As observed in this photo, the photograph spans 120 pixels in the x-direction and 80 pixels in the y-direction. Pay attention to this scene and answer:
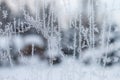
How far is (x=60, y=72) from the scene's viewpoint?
9.43 feet

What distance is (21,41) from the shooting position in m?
2.92

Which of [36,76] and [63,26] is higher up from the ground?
[63,26]

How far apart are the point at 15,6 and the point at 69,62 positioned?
2.69 feet

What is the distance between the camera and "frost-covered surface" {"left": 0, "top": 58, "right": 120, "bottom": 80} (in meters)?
2.85

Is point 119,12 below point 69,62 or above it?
above

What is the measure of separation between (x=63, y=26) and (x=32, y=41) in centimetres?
37

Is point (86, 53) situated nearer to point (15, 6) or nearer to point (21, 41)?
point (21, 41)

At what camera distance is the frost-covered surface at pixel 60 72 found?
2.85m

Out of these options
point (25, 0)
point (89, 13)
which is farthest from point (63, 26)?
point (25, 0)

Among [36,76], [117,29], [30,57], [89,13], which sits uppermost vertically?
[89,13]

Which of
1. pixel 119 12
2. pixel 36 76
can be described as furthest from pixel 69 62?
pixel 119 12

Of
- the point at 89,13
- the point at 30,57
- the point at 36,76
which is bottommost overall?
the point at 36,76

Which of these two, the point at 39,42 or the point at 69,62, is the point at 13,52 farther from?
the point at 69,62

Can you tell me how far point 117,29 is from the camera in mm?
2916
